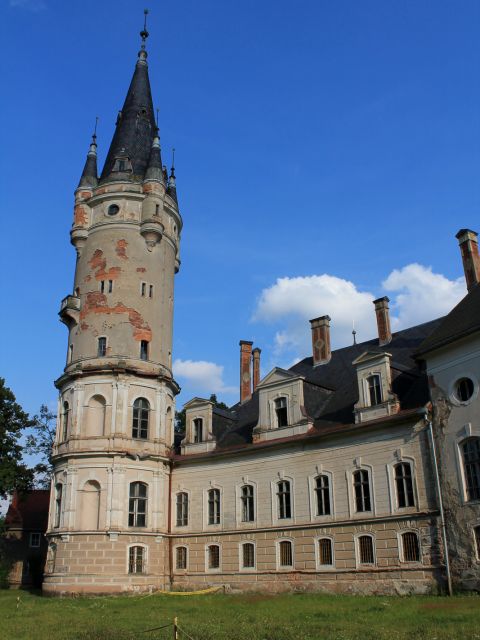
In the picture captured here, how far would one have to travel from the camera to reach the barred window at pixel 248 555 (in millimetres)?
30422

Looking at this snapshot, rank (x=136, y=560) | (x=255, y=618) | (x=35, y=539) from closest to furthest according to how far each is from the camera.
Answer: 1. (x=255, y=618)
2. (x=136, y=560)
3. (x=35, y=539)

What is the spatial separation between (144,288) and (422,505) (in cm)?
1901

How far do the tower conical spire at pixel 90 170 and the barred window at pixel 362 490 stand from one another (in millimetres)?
23735

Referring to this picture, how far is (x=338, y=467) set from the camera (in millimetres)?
28438

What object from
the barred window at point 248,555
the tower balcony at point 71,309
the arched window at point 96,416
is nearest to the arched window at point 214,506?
the barred window at point 248,555

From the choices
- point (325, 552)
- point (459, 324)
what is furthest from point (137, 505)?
point (459, 324)

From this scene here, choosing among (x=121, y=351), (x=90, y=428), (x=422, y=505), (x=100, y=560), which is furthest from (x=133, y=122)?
(x=422, y=505)

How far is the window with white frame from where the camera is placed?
95.4 feet

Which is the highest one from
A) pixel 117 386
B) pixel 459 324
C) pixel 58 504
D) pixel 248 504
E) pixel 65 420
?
pixel 117 386

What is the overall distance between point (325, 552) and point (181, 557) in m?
8.87

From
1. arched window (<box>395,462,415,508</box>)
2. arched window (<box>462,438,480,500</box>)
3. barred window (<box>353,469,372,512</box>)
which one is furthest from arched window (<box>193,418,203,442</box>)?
arched window (<box>462,438,480,500</box>)

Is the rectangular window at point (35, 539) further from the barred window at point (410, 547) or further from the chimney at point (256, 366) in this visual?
the barred window at point (410, 547)

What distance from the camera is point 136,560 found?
1257 inches

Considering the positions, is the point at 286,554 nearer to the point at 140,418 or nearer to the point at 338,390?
the point at 338,390
